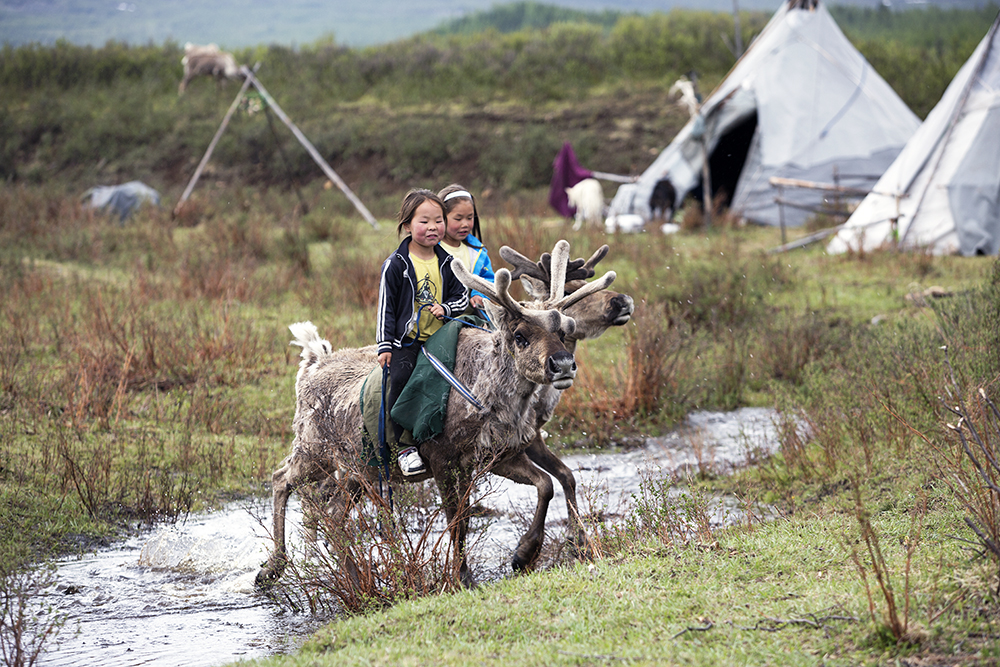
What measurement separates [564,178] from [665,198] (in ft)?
9.24

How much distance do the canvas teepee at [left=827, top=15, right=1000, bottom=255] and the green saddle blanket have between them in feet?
33.6

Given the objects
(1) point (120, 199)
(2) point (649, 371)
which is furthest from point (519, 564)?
(1) point (120, 199)

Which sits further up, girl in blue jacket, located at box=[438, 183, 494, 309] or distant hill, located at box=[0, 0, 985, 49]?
distant hill, located at box=[0, 0, 985, 49]

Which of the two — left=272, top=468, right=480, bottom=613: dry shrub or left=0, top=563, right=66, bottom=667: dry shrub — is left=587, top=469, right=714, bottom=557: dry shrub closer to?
left=272, top=468, right=480, bottom=613: dry shrub

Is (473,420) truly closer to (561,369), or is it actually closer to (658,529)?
(561,369)

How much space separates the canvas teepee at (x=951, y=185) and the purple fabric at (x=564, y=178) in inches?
256

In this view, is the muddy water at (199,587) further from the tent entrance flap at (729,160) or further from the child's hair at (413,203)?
the tent entrance flap at (729,160)

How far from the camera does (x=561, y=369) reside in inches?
165

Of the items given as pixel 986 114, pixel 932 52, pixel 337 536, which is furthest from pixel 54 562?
pixel 932 52

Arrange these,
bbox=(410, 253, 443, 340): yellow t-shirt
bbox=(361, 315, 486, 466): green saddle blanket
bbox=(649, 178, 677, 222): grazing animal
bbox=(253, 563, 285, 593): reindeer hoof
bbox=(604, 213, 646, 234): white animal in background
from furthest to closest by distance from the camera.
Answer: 1. bbox=(649, 178, 677, 222): grazing animal
2. bbox=(604, 213, 646, 234): white animal in background
3. bbox=(253, 563, 285, 593): reindeer hoof
4. bbox=(410, 253, 443, 340): yellow t-shirt
5. bbox=(361, 315, 486, 466): green saddle blanket

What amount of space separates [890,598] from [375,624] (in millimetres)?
2083

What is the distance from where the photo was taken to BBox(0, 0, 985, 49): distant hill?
1604 inches

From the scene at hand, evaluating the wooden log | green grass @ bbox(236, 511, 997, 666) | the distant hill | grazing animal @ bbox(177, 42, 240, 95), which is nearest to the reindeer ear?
green grass @ bbox(236, 511, 997, 666)

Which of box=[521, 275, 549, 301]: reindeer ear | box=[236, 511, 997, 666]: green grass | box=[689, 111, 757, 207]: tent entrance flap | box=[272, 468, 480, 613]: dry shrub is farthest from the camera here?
box=[689, 111, 757, 207]: tent entrance flap
